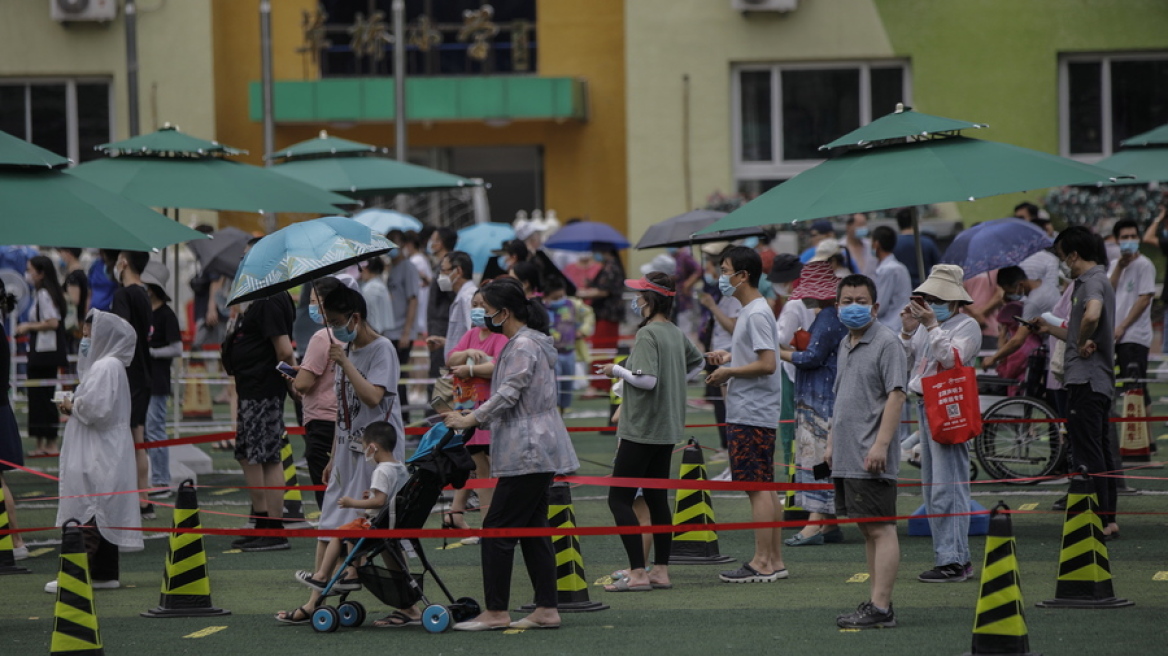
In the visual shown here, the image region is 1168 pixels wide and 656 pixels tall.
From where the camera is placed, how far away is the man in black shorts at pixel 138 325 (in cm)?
1116

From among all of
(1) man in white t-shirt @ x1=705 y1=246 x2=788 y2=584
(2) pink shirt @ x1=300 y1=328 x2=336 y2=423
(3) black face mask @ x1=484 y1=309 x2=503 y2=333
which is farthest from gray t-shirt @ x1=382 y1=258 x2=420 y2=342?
(3) black face mask @ x1=484 y1=309 x2=503 y2=333

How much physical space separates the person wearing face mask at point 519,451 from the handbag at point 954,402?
2.13 m

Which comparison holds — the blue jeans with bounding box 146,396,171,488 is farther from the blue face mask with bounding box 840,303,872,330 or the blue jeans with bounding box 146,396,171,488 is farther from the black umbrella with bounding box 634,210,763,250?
the blue face mask with bounding box 840,303,872,330

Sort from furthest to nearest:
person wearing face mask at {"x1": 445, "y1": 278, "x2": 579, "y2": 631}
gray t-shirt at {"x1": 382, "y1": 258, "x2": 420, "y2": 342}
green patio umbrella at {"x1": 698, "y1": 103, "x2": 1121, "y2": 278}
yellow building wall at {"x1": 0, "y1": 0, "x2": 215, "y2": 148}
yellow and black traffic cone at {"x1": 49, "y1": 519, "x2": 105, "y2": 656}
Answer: yellow building wall at {"x1": 0, "y1": 0, "x2": 215, "y2": 148}, gray t-shirt at {"x1": 382, "y1": 258, "x2": 420, "y2": 342}, green patio umbrella at {"x1": 698, "y1": 103, "x2": 1121, "y2": 278}, person wearing face mask at {"x1": 445, "y1": 278, "x2": 579, "y2": 631}, yellow and black traffic cone at {"x1": 49, "y1": 519, "x2": 105, "y2": 656}

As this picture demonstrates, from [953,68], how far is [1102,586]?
21093 mm

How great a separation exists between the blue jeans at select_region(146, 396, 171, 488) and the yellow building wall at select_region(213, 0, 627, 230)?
772 inches

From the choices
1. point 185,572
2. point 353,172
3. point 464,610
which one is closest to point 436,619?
point 464,610

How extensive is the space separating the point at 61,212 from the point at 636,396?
3.68m

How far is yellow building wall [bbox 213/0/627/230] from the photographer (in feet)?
104

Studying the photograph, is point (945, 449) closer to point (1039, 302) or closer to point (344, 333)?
point (344, 333)

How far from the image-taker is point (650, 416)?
9.03 m

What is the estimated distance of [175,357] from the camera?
42.2 ft

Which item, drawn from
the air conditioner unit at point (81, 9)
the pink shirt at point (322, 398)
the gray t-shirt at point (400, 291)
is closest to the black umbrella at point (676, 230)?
the gray t-shirt at point (400, 291)

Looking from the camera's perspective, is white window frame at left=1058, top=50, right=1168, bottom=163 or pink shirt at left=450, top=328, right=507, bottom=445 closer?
pink shirt at left=450, top=328, right=507, bottom=445
